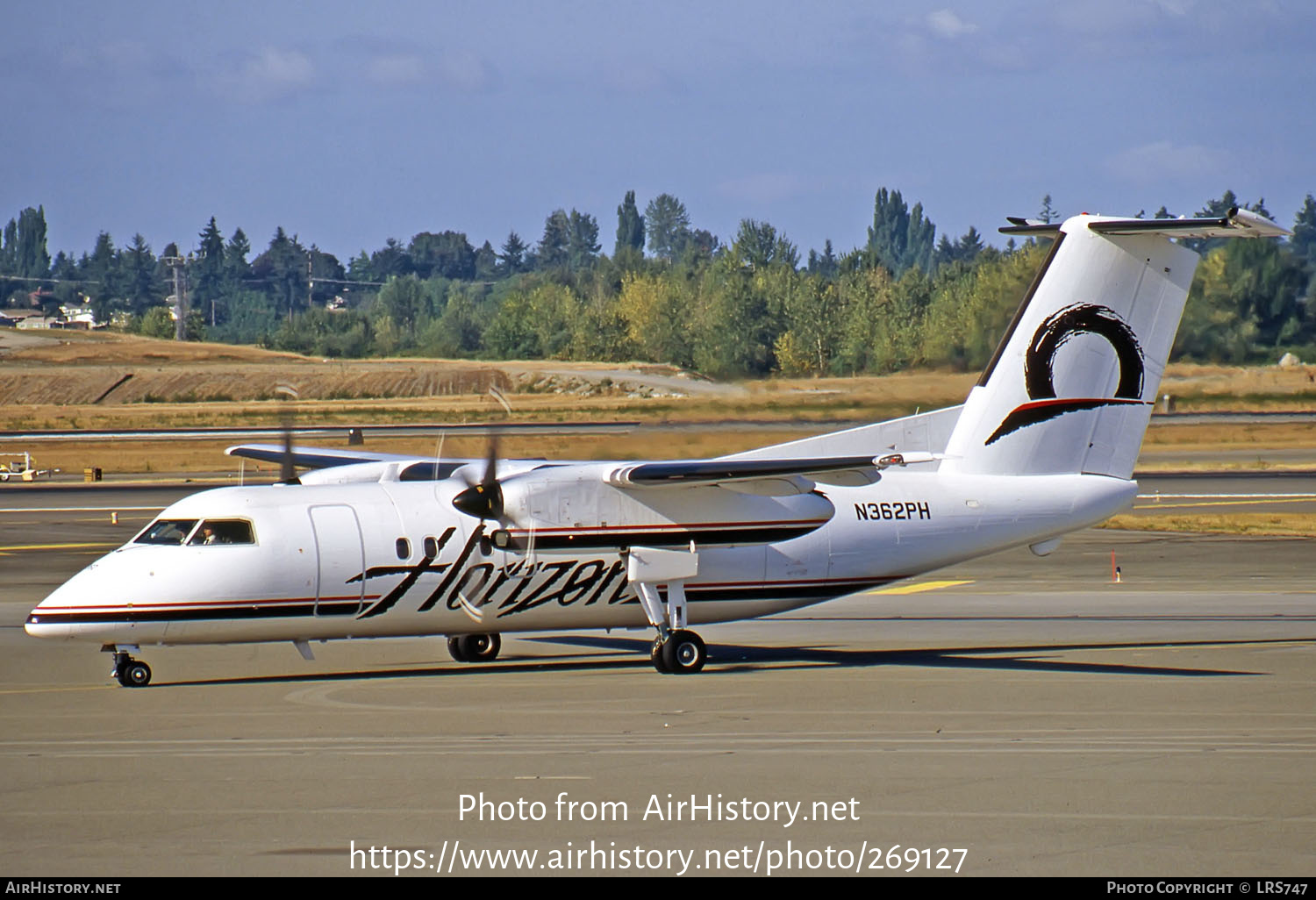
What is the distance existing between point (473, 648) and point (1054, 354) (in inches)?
353

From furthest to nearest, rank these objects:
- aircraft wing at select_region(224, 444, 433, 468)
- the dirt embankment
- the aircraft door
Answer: the dirt embankment → aircraft wing at select_region(224, 444, 433, 468) → the aircraft door

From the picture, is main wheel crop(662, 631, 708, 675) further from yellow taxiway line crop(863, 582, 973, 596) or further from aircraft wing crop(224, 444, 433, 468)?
yellow taxiway line crop(863, 582, 973, 596)

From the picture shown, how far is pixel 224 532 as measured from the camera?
18.5 meters

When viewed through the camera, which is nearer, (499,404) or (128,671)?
(128,671)

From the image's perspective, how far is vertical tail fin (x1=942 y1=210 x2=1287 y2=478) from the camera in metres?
21.1

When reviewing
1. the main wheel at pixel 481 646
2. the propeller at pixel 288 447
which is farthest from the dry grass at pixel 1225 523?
the propeller at pixel 288 447

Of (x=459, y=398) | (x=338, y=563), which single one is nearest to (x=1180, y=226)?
(x=338, y=563)

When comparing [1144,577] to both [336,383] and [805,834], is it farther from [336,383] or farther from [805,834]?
[336,383]

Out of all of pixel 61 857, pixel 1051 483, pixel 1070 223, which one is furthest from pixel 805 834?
pixel 1070 223

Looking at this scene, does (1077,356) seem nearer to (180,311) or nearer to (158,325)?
(158,325)

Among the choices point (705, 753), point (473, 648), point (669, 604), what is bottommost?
point (473, 648)

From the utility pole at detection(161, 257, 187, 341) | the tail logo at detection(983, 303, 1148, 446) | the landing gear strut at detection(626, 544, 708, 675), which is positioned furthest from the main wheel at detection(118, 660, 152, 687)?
the utility pole at detection(161, 257, 187, 341)

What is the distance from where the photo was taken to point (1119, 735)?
14.7 meters

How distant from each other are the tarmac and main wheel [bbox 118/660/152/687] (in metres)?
0.22
